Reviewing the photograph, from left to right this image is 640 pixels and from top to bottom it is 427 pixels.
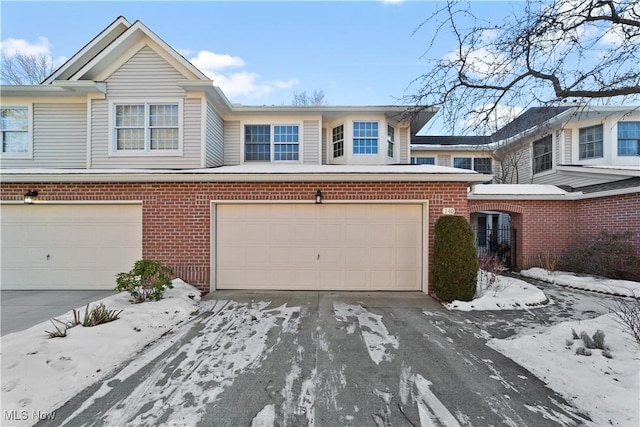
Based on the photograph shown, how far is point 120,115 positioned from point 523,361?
11186mm

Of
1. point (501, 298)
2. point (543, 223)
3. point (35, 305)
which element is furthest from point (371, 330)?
point (543, 223)

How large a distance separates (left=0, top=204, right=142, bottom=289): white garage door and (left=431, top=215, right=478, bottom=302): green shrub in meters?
7.46

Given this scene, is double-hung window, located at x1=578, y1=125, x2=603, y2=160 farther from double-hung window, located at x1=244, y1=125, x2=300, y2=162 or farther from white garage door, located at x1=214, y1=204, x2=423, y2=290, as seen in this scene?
double-hung window, located at x1=244, y1=125, x2=300, y2=162

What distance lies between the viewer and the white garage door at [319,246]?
7117mm

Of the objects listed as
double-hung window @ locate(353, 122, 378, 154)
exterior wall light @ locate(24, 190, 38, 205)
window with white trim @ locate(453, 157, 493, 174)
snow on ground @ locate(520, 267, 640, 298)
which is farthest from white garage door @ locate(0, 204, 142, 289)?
window with white trim @ locate(453, 157, 493, 174)

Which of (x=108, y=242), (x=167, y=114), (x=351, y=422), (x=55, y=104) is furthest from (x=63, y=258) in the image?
(x=351, y=422)

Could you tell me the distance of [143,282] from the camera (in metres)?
5.73

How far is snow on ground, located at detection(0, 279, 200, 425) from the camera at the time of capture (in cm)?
297

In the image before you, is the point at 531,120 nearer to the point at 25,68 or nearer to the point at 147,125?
the point at 147,125

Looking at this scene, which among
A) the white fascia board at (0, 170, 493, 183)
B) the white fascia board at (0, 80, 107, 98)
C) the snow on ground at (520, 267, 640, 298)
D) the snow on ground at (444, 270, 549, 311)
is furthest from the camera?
the white fascia board at (0, 80, 107, 98)

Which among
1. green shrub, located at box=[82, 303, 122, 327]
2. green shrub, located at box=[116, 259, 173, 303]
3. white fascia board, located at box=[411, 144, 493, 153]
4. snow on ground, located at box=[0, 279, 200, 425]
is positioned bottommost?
snow on ground, located at box=[0, 279, 200, 425]

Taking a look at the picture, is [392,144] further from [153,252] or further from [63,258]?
[63,258]

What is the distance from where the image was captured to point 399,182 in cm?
704

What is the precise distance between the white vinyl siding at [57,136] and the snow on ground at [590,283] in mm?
15249
